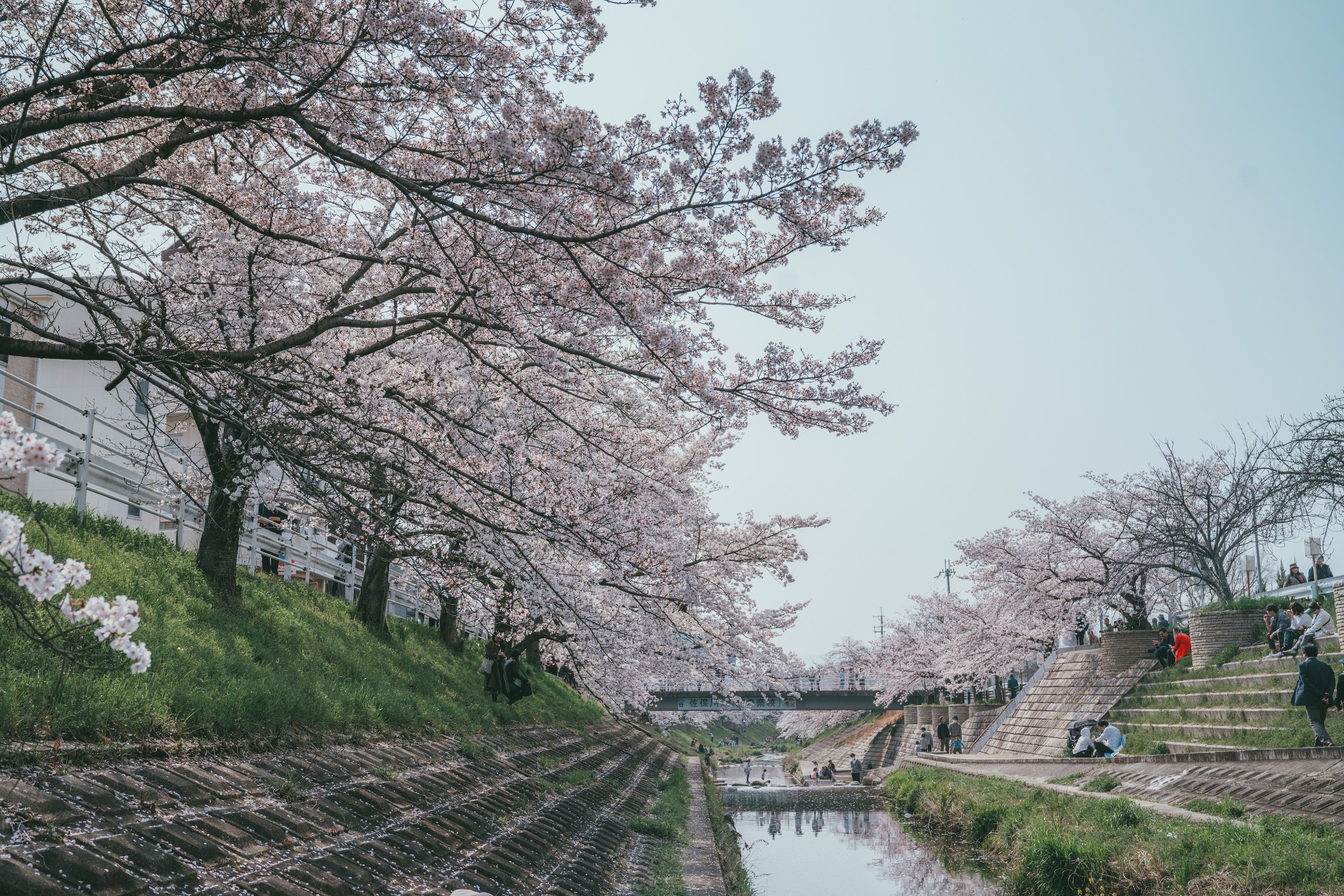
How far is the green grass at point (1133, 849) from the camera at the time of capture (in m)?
8.03

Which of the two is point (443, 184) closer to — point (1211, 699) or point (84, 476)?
point (84, 476)

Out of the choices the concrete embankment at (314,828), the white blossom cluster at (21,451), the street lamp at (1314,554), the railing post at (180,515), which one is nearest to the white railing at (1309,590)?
the street lamp at (1314,554)

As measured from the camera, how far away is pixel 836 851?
2095cm

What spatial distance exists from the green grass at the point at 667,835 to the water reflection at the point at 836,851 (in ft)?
6.86

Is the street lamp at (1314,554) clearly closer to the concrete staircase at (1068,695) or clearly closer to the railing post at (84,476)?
the concrete staircase at (1068,695)

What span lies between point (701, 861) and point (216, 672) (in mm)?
7471

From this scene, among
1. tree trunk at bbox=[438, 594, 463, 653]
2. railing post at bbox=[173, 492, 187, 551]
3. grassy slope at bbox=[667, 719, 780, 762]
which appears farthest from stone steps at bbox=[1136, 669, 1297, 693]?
grassy slope at bbox=[667, 719, 780, 762]

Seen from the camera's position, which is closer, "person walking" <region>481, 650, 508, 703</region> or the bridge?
"person walking" <region>481, 650, 508, 703</region>

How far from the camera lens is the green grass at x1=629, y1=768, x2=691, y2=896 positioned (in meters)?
9.92

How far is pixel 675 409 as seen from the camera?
295 inches

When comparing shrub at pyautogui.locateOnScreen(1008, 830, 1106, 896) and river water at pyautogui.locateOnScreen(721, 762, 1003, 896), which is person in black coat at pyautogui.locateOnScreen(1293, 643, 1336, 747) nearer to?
shrub at pyautogui.locateOnScreen(1008, 830, 1106, 896)

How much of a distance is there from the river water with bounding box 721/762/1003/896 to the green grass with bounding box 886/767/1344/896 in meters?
1.14

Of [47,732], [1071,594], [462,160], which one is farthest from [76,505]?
[1071,594]

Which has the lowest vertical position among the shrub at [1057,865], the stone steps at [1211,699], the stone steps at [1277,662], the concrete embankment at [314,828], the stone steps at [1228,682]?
the shrub at [1057,865]
